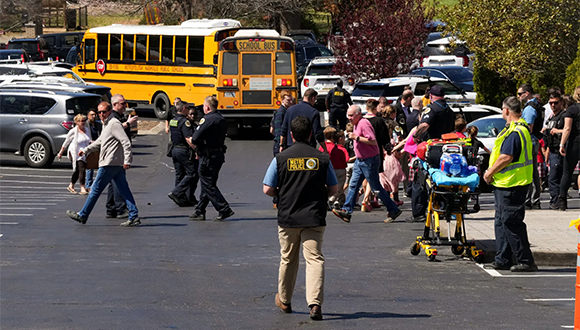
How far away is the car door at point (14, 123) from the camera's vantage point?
21703mm

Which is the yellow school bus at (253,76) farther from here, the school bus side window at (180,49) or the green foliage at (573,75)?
the green foliage at (573,75)

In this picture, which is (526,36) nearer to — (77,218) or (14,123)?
(14,123)

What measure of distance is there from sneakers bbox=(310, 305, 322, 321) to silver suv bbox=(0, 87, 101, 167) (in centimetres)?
1460

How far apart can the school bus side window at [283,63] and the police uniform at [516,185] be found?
1680 centimetres

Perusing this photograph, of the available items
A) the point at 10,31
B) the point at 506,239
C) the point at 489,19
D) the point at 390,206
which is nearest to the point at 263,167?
the point at 489,19

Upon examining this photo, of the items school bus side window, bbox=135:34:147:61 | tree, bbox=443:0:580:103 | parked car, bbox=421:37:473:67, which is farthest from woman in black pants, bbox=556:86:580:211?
parked car, bbox=421:37:473:67

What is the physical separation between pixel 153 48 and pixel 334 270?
22037 millimetres

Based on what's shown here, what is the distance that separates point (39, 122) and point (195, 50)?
9.31 m

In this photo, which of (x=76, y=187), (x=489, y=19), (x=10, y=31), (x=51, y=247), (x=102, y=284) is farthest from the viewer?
(x=10, y=31)

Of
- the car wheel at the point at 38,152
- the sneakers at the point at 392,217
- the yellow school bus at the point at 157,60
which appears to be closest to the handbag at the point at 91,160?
the sneakers at the point at 392,217

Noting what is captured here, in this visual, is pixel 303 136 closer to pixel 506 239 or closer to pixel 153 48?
pixel 506 239

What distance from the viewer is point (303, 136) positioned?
8.18m

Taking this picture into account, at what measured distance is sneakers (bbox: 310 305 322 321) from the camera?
788 cm

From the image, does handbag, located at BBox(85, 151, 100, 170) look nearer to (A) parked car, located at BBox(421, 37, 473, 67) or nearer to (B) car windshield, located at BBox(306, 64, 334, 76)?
(B) car windshield, located at BBox(306, 64, 334, 76)
